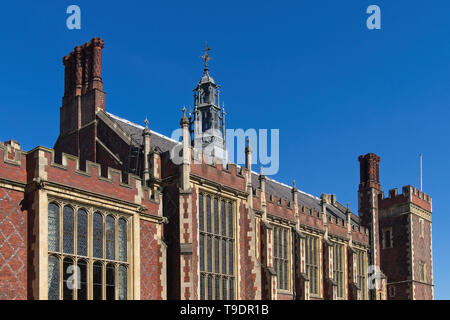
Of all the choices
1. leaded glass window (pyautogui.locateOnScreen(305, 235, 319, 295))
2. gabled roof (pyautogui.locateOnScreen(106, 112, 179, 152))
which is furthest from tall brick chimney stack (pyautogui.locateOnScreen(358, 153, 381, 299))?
gabled roof (pyautogui.locateOnScreen(106, 112, 179, 152))

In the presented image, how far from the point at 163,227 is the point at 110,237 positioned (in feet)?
13.2

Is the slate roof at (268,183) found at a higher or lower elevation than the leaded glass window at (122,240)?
higher

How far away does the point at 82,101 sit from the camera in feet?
104

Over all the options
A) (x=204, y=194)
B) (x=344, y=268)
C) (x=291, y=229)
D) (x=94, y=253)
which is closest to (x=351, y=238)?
(x=344, y=268)

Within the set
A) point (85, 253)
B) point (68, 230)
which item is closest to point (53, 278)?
point (85, 253)

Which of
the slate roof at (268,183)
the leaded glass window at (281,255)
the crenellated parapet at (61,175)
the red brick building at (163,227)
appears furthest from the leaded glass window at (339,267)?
the crenellated parapet at (61,175)

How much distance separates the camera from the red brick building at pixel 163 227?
67.5 feet

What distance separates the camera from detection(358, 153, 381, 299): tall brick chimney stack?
149 feet

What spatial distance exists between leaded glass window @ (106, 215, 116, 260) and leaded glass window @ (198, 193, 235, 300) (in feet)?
17.1

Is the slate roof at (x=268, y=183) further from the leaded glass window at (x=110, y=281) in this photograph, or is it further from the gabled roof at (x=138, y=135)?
the leaded glass window at (x=110, y=281)

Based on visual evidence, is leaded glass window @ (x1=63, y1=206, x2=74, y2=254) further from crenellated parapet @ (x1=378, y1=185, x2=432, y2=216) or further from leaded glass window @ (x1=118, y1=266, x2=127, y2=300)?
crenellated parapet @ (x1=378, y1=185, x2=432, y2=216)

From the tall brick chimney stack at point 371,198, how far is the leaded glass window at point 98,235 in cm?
2701
